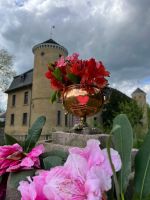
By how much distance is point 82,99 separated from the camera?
1.30 m

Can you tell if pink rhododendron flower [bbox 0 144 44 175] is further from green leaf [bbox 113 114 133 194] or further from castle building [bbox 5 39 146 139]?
castle building [bbox 5 39 146 139]

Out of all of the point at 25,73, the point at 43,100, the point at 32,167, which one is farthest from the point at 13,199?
the point at 25,73

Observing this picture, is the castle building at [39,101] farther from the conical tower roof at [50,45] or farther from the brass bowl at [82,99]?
the brass bowl at [82,99]

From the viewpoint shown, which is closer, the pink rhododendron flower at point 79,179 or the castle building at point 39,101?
the pink rhododendron flower at point 79,179

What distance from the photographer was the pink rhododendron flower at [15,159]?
62 cm

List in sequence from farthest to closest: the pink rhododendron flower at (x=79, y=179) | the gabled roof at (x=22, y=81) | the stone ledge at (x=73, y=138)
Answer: the gabled roof at (x=22, y=81) → the stone ledge at (x=73, y=138) → the pink rhododendron flower at (x=79, y=179)

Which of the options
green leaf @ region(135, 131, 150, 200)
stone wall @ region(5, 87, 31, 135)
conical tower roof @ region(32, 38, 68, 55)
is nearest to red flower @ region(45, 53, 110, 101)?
green leaf @ region(135, 131, 150, 200)

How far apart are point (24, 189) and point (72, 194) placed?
92 millimetres

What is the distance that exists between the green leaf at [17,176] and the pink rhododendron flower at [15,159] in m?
0.01

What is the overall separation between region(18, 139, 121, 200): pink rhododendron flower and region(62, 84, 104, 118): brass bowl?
85 cm

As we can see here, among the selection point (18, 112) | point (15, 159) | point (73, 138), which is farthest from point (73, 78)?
point (18, 112)

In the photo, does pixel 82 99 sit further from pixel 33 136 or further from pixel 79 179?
pixel 79 179

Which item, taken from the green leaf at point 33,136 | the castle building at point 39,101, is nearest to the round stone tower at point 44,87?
the castle building at point 39,101

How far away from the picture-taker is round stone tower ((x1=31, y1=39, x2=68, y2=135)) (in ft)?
65.8
